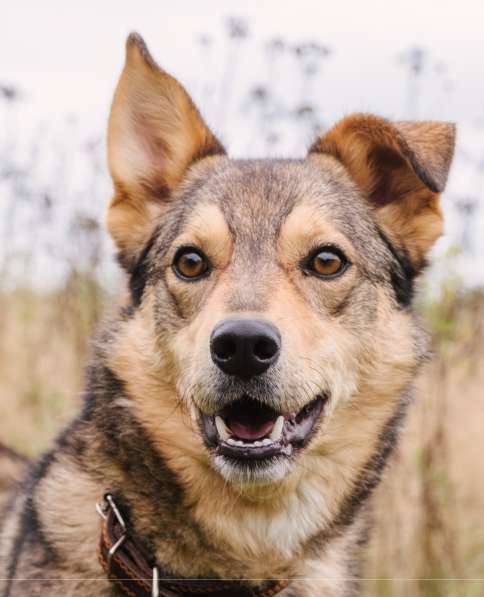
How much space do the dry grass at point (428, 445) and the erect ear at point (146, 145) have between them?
1.55 metres

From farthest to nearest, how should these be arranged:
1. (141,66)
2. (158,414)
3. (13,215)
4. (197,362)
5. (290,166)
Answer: (13,215) → (290,166) → (141,66) → (158,414) → (197,362)

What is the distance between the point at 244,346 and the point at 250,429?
0.43m

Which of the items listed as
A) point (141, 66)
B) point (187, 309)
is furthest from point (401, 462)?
point (141, 66)

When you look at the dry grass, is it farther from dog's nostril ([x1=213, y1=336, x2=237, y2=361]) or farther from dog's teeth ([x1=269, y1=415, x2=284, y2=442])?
dog's nostril ([x1=213, y1=336, x2=237, y2=361])

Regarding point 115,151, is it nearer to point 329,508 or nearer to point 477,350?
point 329,508

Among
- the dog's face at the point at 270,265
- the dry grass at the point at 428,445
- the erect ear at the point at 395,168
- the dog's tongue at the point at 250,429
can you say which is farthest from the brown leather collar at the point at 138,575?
the erect ear at the point at 395,168

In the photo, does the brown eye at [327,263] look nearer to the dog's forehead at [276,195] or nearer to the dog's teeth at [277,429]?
the dog's forehead at [276,195]

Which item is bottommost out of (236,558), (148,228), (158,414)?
(236,558)

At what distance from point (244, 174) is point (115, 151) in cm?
60

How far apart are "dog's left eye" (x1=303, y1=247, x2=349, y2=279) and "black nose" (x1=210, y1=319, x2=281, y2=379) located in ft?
2.07

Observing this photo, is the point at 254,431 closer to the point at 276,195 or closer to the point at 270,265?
the point at 270,265

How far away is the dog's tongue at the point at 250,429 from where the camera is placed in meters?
3.31

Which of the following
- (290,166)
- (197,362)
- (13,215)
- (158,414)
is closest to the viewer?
(197,362)

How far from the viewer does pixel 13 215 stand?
7.61m
